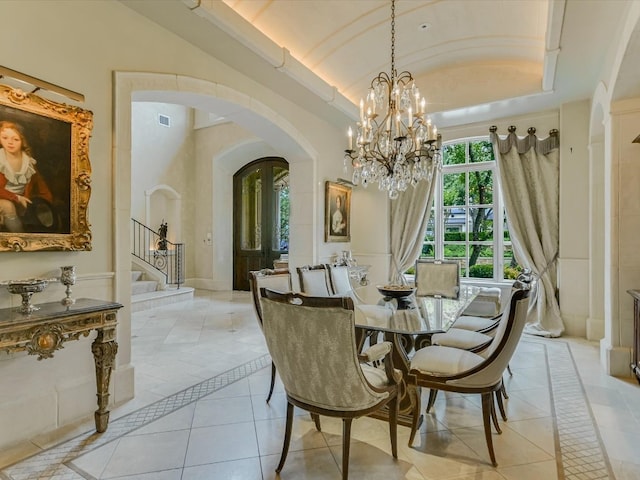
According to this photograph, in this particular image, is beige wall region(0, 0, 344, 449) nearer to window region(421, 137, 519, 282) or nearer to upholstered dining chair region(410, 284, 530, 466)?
upholstered dining chair region(410, 284, 530, 466)

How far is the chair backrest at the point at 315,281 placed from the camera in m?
3.45

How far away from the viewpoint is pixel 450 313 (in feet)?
8.98

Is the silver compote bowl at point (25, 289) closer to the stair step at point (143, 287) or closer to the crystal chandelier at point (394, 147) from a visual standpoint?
the crystal chandelier at point (394, 147)

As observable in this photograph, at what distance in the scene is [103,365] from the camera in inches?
92.0

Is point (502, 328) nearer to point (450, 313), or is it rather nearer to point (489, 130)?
point (450, 313)

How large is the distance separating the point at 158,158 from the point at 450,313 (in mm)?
7688

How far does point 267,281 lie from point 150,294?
4801mm

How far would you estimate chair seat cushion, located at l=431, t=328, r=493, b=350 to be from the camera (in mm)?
2727

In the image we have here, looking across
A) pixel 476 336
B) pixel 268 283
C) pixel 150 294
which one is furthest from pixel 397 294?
pixel 150 294

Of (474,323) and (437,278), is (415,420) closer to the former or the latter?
(474,323)

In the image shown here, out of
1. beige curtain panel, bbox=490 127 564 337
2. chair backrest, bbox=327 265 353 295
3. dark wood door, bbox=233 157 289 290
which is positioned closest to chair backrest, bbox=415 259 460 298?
chair backrest, bbox=327 265 353 295

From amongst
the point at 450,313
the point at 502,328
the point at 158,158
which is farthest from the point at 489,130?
the point at 158,158

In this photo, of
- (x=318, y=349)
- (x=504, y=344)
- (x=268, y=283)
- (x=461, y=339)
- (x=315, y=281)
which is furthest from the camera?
(x=315, y=281)

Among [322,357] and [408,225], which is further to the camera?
[408,225]
